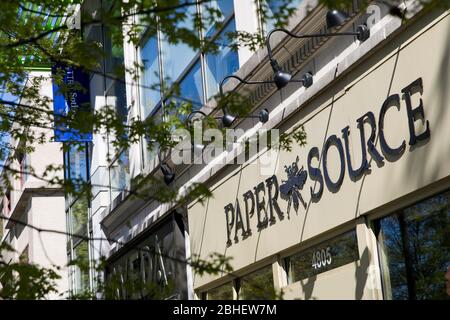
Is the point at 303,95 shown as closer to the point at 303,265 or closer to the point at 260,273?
the point at 303,265

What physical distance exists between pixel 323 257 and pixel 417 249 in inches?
87.4

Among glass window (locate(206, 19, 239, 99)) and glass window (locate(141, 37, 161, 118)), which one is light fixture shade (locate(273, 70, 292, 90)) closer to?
glass window (locate(206, 19, 239, 99))

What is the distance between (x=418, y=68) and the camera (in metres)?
9.80

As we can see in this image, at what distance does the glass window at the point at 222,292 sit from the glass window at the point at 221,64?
321 centimetres

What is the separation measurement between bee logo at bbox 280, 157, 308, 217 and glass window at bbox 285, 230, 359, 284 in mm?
628

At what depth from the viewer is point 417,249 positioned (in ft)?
34.0

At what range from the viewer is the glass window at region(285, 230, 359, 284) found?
1174 centimetres

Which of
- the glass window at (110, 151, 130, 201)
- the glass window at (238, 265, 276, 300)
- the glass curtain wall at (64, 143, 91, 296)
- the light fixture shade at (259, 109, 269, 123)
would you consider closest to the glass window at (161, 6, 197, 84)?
the glass window at (110, 151, 130, 201)

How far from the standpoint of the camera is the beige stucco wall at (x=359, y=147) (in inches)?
372

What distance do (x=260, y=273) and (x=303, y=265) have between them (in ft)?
4.96

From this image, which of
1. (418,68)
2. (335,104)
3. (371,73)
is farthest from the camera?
(335,104)

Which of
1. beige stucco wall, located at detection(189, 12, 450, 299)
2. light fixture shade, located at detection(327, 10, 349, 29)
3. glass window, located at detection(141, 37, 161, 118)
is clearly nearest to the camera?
beige stucco wall, located at detection(189, 12, 450, 299)
